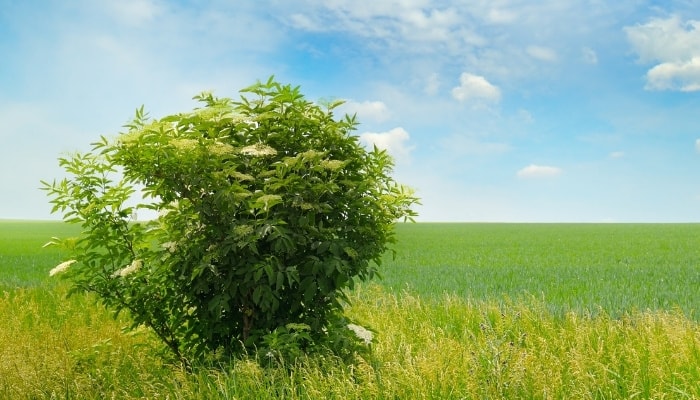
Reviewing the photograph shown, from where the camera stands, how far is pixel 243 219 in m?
5.80

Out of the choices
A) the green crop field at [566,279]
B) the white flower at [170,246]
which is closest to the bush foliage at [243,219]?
the white flower at [170,246]

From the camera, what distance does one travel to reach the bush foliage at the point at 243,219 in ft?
18.6

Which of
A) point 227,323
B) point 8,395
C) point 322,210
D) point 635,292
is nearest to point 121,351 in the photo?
point 8,395

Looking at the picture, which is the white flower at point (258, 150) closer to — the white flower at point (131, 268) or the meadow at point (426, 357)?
the white flower at point (131, 268)

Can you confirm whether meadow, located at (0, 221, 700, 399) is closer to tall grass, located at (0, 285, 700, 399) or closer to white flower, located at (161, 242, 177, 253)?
tall grass, located at (0, 285, 700, 399)

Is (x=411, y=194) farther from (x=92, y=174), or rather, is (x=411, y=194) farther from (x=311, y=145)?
(x=92, y=174)

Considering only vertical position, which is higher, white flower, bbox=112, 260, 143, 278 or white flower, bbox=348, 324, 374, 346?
white flower, bbox=112, 260, 143, 278

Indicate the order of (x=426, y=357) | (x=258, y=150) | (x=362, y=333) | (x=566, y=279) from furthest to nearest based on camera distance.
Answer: (x=566, y=279)
(x=362, y=333)
(x=426, y=357)
(x=258, y=150)

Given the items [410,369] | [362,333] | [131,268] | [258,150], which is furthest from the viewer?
[362,333]

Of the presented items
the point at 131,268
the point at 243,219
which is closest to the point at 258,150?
the point at 243,219

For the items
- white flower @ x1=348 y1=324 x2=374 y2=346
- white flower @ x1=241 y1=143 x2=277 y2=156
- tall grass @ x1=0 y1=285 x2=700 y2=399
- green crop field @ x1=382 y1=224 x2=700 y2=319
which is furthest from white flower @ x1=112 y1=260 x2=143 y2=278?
green crop field @ x1=382 y1=224 x2=700 y2=319

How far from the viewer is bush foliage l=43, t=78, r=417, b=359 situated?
568 centimetres

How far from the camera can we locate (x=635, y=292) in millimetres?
13539

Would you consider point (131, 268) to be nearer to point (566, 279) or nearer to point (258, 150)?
point (258, 150)
